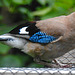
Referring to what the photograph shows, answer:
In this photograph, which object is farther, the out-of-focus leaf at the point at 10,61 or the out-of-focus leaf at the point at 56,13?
the out-of-focus leaf at the point at 10,61

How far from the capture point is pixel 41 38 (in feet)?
12.2

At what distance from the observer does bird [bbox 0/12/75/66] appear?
3.58 m

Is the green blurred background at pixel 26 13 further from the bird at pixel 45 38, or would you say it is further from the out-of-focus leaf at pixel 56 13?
the bird at pixel 45 38

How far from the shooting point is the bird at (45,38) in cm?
358

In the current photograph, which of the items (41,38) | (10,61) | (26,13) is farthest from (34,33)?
(26,13)

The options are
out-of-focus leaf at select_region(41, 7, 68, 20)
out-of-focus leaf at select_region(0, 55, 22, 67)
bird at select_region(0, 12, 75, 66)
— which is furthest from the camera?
out-of-focus leaf at select_region(0, 55, 22, 67)

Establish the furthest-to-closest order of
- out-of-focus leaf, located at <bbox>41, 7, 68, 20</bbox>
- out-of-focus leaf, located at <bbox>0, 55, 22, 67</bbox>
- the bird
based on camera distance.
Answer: out-of-focus leaf, located at <bbox>0, 55, 22, 67</bbox>
out-of-focus leaf, located at <bbox>41, 7, 68, 20</bbox>
the bird

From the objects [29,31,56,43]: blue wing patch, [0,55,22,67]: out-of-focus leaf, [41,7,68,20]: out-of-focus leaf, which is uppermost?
[41,7,68,20]: out-of-focus leaf

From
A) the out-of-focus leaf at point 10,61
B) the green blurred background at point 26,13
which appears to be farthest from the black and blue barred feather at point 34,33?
the out-of-focus leaf at point 10,61

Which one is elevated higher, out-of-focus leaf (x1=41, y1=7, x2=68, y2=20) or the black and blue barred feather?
out-of-focus leaf (x1=41, y1=7, x2=68, y2=20)

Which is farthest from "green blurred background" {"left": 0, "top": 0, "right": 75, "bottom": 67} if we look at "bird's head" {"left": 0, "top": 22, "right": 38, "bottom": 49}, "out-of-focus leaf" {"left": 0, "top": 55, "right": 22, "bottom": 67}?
"bird's head" {"left": 0, "top": 22, "right": 38, "bottom": 49}

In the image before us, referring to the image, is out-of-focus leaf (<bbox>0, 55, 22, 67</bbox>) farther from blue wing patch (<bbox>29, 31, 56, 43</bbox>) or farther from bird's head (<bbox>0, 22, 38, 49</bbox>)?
blue wing patch (<bbox>29, 31, 56, 43</bbox>)

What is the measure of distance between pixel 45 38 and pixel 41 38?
90 millimetres

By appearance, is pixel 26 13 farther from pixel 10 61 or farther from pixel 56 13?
pixel 10 61
